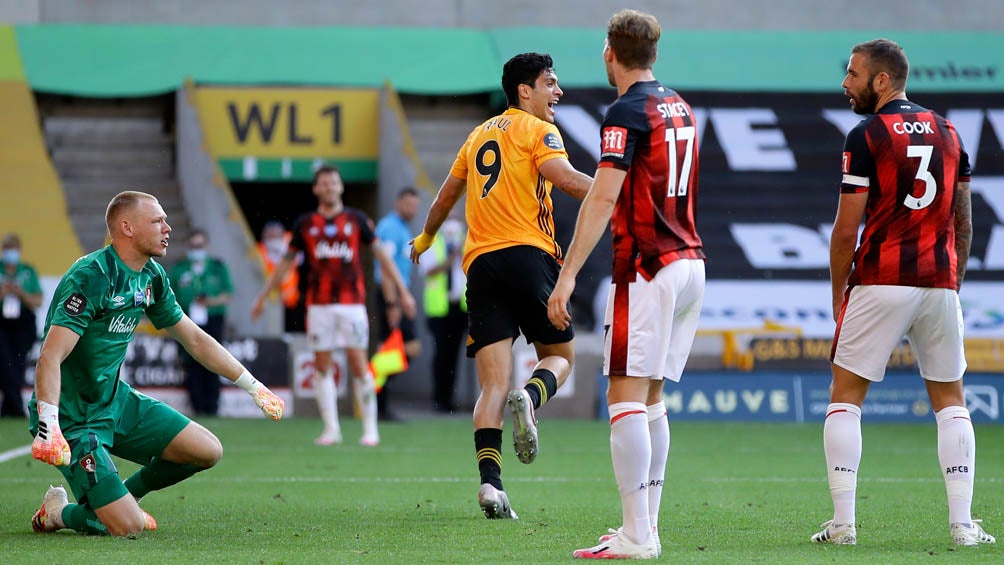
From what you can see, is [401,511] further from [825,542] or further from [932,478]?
[932,478]

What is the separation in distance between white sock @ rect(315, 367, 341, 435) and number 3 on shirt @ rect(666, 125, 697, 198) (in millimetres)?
6942

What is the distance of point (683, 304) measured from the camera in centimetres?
556

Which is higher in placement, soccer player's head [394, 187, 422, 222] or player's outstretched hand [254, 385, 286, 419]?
soccer player's head [394, 187, 422, 222]

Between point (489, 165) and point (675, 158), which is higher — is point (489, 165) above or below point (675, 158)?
above

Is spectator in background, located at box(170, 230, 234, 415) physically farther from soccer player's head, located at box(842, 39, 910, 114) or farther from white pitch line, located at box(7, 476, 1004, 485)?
soccer player's head, located at box(842, 39, 910, 114)

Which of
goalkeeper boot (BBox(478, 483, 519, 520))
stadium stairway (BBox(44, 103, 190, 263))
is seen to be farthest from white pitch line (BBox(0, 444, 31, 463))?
stadium stairway (BBox(44, 103, 190, 263))

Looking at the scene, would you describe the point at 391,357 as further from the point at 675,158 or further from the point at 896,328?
the point at 675,158

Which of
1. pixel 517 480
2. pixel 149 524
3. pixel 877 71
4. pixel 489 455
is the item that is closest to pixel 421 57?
pixel 517 480

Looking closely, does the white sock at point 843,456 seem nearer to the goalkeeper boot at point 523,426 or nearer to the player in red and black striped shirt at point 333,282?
the goalkeeper boot at point 523,426

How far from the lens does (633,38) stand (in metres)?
5.52

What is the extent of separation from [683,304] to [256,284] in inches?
475

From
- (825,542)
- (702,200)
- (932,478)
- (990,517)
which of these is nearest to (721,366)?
(702,200)

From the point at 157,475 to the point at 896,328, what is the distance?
3464 millimetres

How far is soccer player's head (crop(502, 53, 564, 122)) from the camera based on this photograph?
7180 mm
